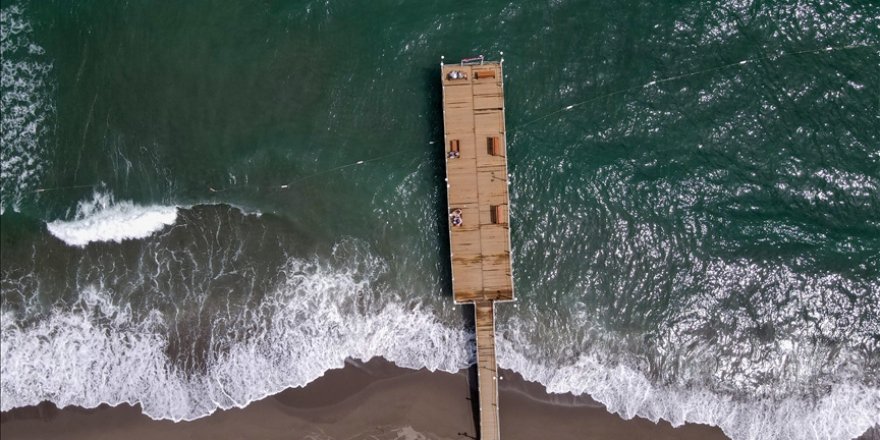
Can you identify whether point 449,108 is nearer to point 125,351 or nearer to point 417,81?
point 417,81

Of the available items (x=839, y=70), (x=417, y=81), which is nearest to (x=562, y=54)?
(x=417, y=81)

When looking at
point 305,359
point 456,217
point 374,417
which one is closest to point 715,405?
point 456,217

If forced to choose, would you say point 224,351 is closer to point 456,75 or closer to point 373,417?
point 373,417

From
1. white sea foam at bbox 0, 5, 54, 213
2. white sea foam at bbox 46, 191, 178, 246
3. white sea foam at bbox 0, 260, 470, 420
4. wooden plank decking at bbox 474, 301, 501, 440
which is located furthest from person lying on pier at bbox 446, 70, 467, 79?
white sea foam at bbox 0, 5, 54, 213

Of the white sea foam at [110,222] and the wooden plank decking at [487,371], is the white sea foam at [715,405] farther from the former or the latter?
the white sea foam at [110,222]

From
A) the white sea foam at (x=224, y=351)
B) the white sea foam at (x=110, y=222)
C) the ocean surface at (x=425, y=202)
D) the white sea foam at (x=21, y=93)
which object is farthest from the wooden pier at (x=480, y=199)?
the white sea foam at (x=21, y=93)

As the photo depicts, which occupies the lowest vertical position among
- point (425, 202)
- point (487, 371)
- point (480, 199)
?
point (487, 371)

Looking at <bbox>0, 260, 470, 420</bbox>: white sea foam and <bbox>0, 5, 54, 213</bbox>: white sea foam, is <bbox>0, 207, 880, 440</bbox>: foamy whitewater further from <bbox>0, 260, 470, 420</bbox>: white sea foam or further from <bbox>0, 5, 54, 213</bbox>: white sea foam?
<bbox>0, 5, 54, 213</bbox>: white sea foam
